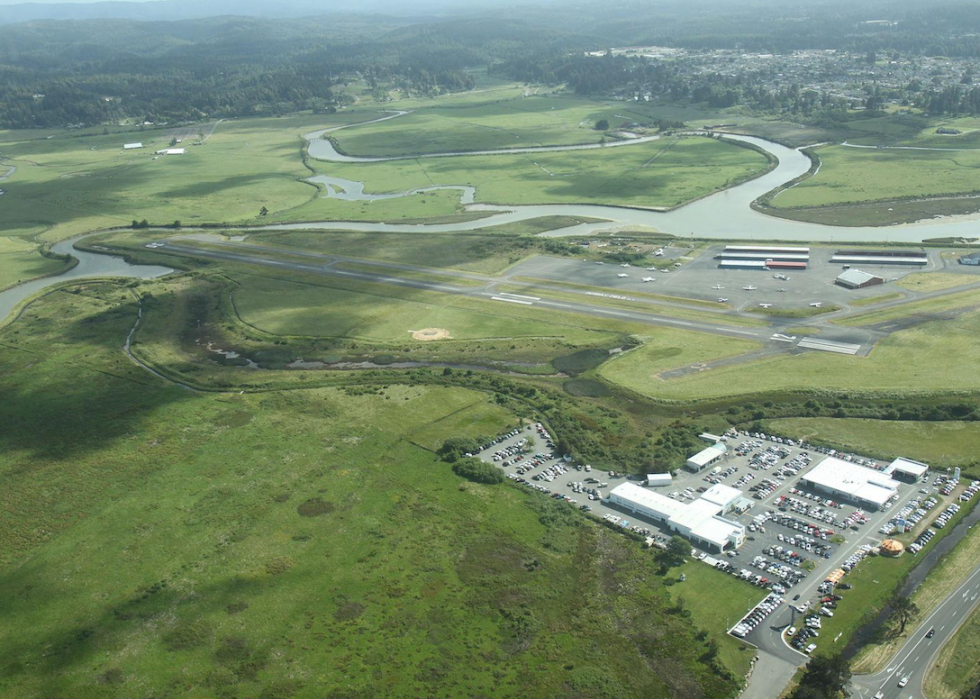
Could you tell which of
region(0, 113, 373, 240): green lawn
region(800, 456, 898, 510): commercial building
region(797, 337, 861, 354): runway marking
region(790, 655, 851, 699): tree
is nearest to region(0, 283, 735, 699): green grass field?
region(790, 655, 851, 699): tree

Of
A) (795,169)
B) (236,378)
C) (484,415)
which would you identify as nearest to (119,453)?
(236,378)

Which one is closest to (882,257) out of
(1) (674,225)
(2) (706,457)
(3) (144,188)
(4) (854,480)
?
(1) (674,225)

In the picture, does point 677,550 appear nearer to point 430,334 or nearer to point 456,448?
point 456,448

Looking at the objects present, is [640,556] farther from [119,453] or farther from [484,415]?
[119,453]

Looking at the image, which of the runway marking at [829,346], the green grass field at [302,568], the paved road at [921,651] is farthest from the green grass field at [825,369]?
the paved road at [921,651]

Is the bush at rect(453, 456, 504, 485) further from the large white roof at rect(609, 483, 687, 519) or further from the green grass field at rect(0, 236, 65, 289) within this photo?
the green grass field at rect(0, 236, 65, 289)
